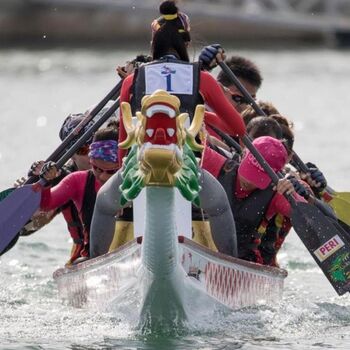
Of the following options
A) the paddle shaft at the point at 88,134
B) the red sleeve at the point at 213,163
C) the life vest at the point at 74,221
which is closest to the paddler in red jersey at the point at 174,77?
the red sleeve at the point at 213,163

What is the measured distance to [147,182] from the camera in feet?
23.0

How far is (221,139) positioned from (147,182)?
2.65 m

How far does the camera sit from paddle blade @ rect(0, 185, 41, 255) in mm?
8664

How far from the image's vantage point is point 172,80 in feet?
26.9

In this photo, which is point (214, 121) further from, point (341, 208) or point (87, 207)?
point (341, 208)

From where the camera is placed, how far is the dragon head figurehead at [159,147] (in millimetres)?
→ 6882

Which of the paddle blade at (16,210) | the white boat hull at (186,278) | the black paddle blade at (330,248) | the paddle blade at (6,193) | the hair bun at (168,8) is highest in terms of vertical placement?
the hair bun at (168,8)

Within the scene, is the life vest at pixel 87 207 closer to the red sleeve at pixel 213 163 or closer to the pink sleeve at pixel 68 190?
the pink sleeve at pixel 68 190

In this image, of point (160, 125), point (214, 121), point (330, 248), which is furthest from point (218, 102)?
point (160, 125)

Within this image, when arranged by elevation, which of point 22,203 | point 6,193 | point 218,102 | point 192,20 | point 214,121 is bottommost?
point 22,203

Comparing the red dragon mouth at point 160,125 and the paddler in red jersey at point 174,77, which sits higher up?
the paddler in red jersey at point 174,77

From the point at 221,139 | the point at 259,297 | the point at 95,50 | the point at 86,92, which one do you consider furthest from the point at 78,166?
the point at 95,50

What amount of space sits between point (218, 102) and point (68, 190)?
1141 mm

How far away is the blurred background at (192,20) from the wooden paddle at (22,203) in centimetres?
2584
